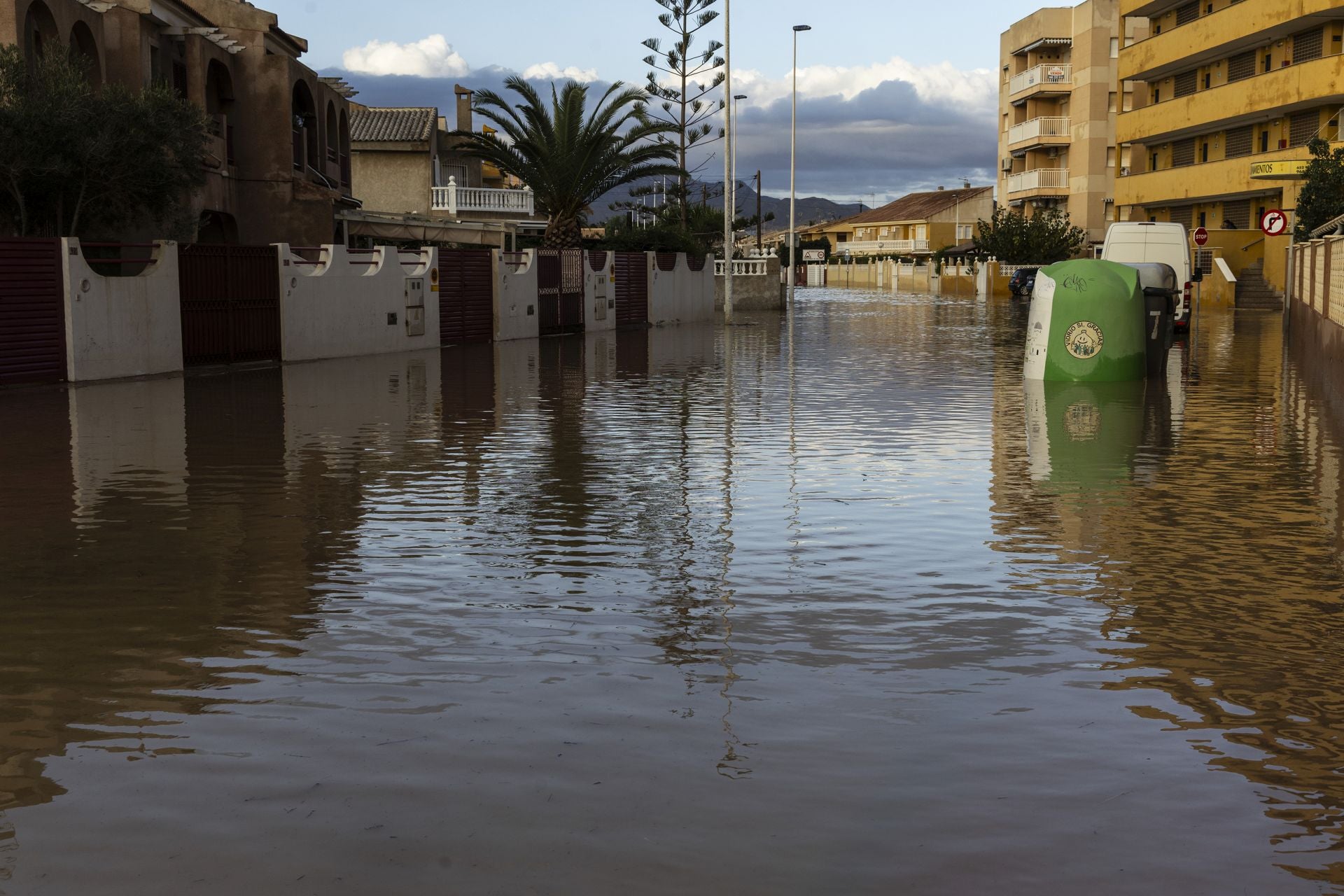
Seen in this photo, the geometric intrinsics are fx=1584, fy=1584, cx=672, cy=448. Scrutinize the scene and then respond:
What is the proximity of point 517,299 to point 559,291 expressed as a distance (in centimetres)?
275

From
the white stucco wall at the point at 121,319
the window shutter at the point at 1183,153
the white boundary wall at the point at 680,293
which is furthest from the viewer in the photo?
the window shutter at the point at 1183,153

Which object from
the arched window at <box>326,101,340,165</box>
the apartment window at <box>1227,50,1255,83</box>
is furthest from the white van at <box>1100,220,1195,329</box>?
the apartment window at <box>1227,50,1255,83</box>

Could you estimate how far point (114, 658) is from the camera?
6641 millimetres

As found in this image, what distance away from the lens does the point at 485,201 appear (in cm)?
5666

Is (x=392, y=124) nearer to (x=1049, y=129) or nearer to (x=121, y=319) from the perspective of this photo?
(x=121, y=319)

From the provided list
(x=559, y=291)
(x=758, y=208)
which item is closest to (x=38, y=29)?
(x=559, y=291)

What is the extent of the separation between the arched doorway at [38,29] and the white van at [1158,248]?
21.1 m

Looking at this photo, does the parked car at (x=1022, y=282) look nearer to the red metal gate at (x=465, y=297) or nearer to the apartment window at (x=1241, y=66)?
the apartment window at (x=1241, y=66)

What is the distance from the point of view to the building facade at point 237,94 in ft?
107

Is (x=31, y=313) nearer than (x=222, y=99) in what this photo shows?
Yes

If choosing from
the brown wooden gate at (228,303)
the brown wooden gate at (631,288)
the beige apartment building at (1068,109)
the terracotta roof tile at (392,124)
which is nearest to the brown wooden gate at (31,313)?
the brown wooden gate at (228,303)

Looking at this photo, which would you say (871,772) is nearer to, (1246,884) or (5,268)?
(1246,884)

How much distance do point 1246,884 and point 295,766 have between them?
290 cm

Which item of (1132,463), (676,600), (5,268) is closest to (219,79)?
(5,268)
